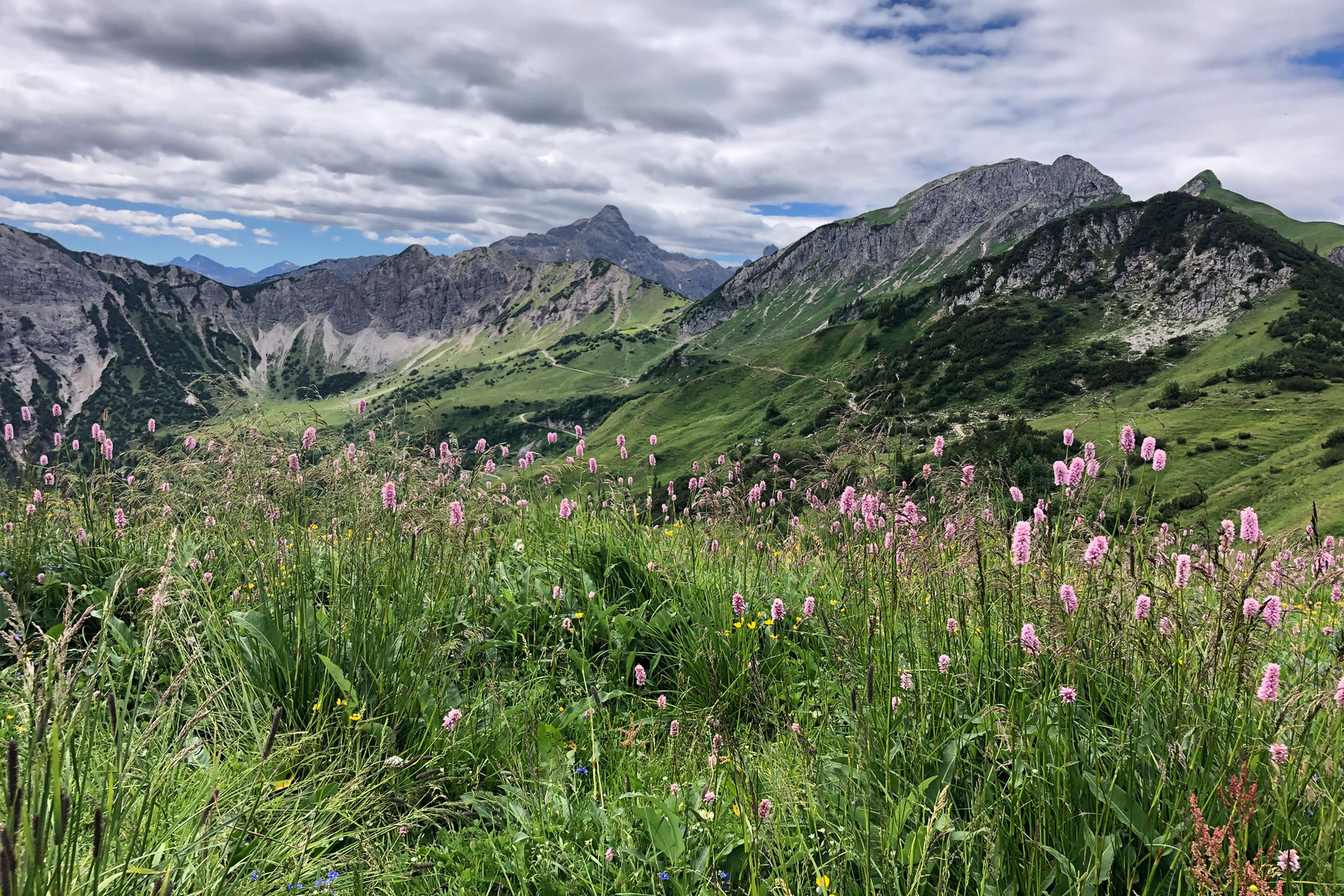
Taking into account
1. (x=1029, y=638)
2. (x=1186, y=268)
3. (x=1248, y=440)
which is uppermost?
(x=1186, y=268)

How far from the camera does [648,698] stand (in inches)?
A: 230

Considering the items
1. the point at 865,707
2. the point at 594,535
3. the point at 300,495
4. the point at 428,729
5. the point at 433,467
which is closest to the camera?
the point at 865,707

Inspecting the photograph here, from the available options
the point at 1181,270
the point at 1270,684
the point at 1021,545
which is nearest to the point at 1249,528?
the point at 1270,684

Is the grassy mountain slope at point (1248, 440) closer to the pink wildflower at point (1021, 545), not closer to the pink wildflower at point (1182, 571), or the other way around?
the pink wildflower at point (1182, 571)

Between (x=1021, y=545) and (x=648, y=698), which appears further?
(x=648, y=698)

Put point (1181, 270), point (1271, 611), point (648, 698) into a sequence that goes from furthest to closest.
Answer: point (1181, 270)
point (648, 698)
point (1271, 611)

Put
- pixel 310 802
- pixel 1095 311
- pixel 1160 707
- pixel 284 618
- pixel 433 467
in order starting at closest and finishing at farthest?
pixel 1160 707, pixel 310 802, pixel 284 618, pixel 433 467, pixel 1095 311

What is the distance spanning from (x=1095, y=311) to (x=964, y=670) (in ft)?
673

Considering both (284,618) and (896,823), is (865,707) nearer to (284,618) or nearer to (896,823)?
(896,823)

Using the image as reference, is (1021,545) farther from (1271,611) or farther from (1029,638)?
(1271,611)

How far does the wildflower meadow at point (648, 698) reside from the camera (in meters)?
2.88

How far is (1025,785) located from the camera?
3248 mm

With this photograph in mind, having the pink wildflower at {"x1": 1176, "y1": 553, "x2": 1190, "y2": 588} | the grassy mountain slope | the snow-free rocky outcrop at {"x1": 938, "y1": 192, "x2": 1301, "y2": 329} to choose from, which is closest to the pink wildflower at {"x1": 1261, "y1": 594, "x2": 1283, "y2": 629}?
the pink wildflower at {"x1": 1176, "y1": 553, "x2": 1190, "y2": 588}

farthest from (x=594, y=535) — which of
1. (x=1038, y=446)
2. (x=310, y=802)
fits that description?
(x=1038, y=446)
